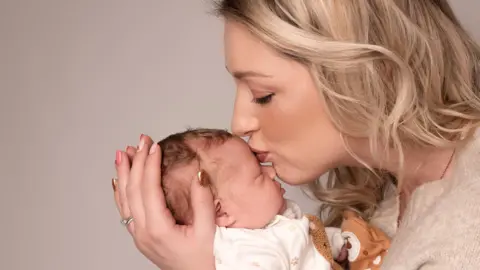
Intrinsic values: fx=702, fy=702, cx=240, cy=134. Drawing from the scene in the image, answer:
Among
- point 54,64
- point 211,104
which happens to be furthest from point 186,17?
point 54,64

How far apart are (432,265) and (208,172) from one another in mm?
468

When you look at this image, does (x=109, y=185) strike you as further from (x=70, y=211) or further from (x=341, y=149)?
(x=341, y=149)

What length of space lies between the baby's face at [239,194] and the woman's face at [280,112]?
103mm

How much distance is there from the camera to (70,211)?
7.17ft

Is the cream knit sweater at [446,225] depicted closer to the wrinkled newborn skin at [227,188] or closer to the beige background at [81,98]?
the wrinkled newborn skin at [227,188]

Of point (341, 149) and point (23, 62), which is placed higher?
point (23, 62)

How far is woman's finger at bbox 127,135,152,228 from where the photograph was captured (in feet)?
4.82

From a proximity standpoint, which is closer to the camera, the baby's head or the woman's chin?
the baby's head

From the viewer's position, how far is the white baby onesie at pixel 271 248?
4.41ft

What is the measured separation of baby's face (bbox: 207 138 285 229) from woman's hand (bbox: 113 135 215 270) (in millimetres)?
44

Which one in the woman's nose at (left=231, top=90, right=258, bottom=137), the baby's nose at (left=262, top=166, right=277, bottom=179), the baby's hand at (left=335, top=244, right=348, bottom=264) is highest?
the woman's nose at (left=231, top=90, right=258, bottom=137)

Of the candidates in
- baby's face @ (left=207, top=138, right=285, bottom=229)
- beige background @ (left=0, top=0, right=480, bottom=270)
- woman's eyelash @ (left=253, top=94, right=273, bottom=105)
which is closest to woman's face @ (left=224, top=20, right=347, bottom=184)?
woman's eyelash @ (left=253, top=94, right=273, bottom=105)

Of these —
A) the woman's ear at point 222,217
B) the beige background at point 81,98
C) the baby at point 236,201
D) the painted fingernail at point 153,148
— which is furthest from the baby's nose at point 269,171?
the beige background at point 81,98

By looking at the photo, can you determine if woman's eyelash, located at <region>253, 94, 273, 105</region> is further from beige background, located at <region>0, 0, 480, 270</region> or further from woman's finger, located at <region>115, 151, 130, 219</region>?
beige background, located at <region>0, 0, 480, 270</region>
